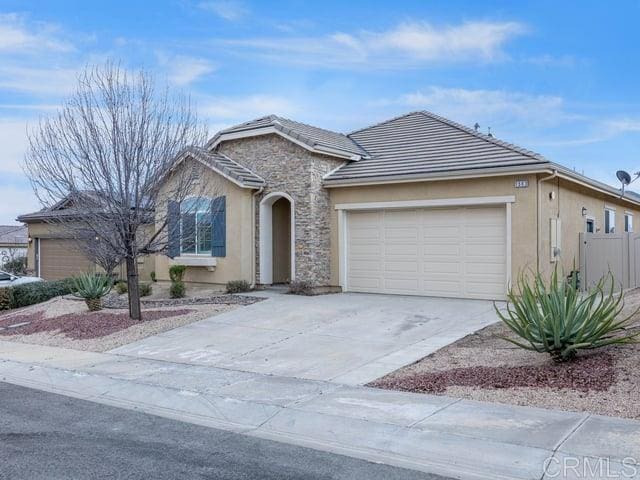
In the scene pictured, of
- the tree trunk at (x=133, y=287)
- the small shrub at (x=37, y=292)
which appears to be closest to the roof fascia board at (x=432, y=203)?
the tree trunk at (x=133, y=287)

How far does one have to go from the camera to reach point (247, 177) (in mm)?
18734

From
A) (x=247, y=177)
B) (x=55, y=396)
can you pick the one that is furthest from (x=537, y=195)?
(x=55, y=396)

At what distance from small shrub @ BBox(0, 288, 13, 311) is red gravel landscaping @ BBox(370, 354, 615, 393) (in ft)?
50.2

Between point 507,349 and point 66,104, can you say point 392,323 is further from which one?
point 66,104

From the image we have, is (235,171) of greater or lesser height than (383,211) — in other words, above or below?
above

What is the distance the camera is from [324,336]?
12344 mm

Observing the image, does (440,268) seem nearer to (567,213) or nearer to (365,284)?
(365,284)

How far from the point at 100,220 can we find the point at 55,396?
563 cm

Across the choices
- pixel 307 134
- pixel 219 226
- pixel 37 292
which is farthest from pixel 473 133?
pixel 37 292

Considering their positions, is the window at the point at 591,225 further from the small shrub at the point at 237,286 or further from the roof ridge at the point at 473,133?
the small shrub at the point at 237,286

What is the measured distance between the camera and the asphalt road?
571 cm

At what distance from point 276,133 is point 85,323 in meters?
7.67

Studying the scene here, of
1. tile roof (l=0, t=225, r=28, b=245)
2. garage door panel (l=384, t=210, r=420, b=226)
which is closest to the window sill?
garage door panel (l=384, t=210, r=420, b=226)

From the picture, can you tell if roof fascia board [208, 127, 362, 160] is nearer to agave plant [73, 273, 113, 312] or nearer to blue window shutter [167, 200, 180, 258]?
blue window shutter [167, 200, 180, 258]
